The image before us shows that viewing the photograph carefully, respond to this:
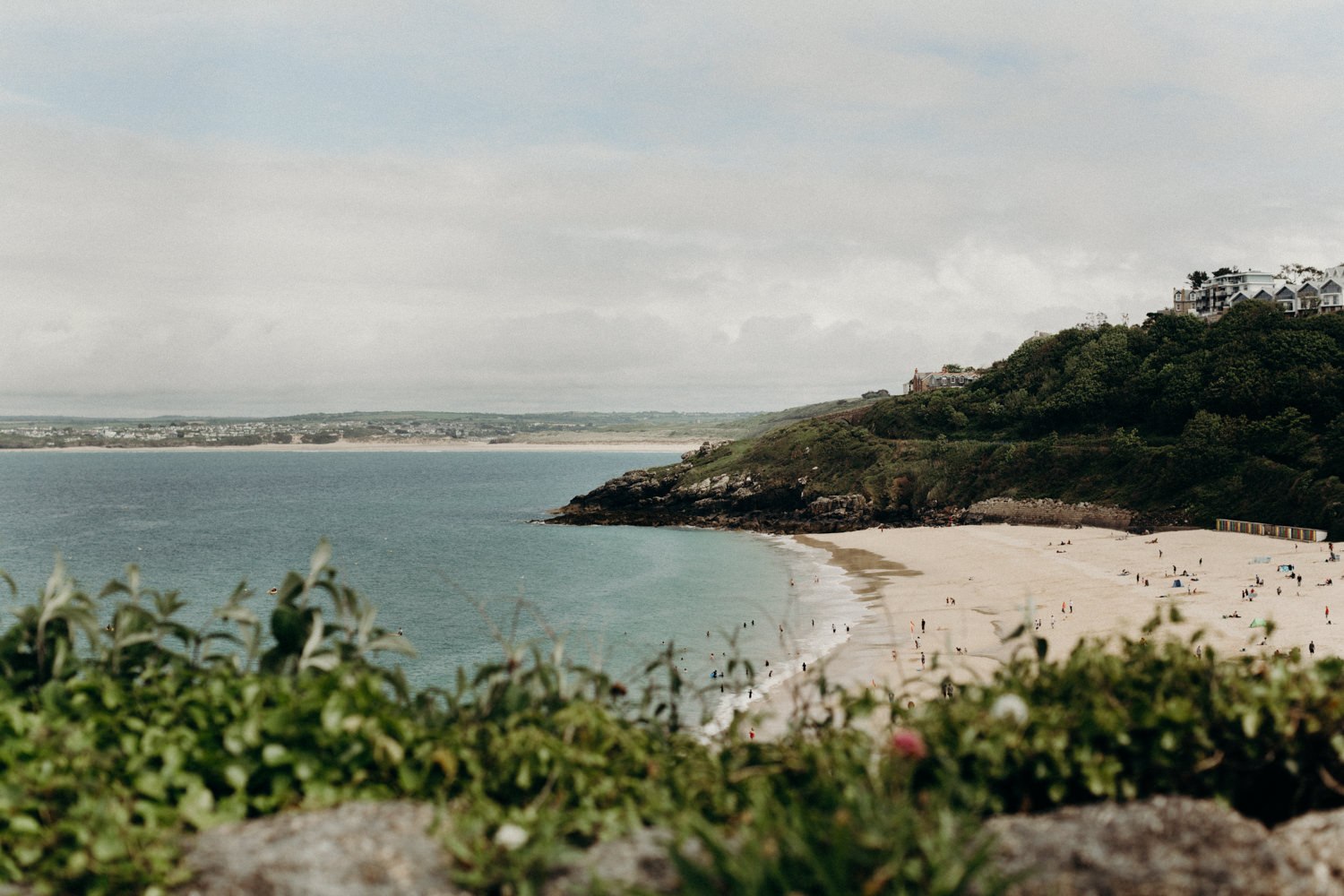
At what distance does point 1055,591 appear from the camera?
42.3m

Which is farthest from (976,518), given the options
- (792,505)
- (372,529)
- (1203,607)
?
(372,529)

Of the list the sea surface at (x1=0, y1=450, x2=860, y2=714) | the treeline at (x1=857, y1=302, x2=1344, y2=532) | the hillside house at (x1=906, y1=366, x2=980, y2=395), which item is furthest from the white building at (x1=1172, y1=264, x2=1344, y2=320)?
the sea surface at (x1=0, y1=450, x2=860, y2=714)

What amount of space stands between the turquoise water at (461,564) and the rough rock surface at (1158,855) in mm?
1922

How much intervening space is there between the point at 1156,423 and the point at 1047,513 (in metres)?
16.2

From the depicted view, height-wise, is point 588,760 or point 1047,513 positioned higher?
point 588,760

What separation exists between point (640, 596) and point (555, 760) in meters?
41.6

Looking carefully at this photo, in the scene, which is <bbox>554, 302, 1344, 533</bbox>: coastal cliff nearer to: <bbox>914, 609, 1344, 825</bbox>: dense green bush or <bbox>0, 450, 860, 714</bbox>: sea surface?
<bbox>0, 450, 860, 714</bbox>: sea surface

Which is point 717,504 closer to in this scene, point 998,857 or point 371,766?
point 371,766

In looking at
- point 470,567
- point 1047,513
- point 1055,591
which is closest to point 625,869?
point 1055,591

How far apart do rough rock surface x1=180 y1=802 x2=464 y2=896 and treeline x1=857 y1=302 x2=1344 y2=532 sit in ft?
201

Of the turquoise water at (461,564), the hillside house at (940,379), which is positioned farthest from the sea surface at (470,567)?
the hillside house at (940,379)

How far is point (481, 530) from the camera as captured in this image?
75.8 m

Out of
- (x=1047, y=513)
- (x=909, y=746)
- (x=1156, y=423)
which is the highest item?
(x=1156, y=423)

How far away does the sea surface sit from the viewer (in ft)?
111
